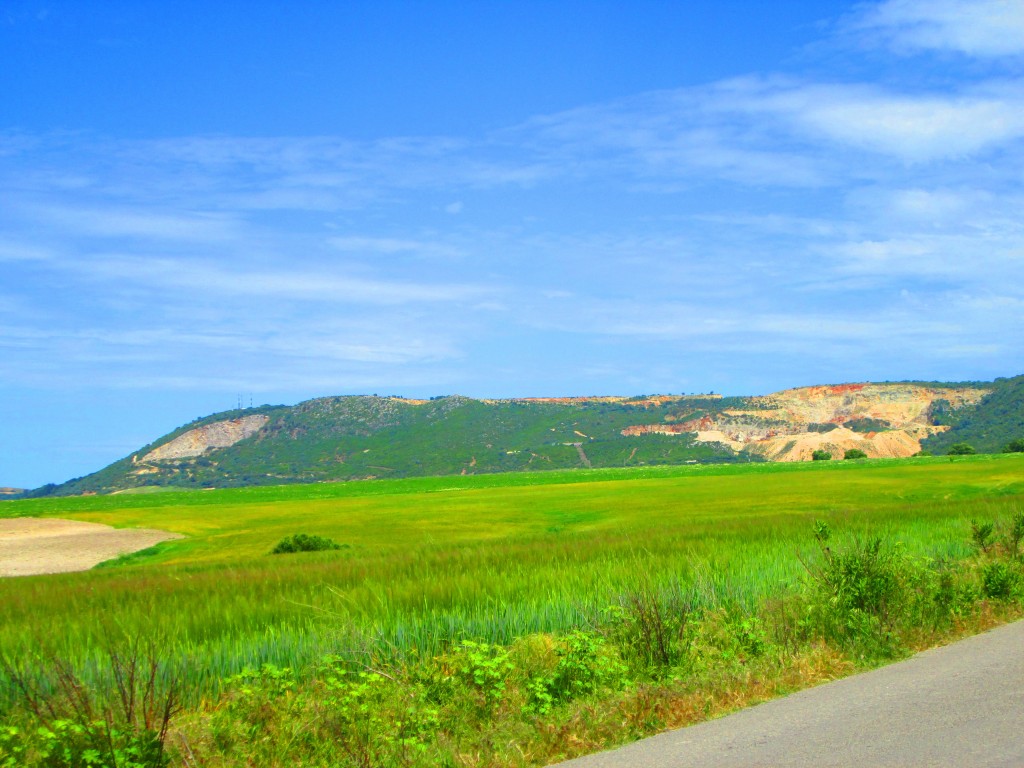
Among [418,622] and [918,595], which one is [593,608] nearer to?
[418,622]

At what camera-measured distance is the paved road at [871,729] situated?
Result: 594 centimetres

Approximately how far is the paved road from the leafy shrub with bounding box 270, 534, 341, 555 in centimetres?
2372

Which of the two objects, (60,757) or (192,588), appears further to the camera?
(192,588)

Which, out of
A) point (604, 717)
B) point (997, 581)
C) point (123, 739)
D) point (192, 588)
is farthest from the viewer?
point (192, 588)

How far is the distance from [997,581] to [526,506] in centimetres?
4232

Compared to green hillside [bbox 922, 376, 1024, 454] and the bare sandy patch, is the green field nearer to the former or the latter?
the bare sandy patch

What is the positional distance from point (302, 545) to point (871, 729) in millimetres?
25559

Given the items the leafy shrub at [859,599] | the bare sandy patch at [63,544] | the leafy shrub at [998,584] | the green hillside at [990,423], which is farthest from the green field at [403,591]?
the green hillside at [990,423]

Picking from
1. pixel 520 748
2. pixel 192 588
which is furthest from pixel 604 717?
pixel 192 588

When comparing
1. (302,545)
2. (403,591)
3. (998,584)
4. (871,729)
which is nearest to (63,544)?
(302,545)

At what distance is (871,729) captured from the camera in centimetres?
656

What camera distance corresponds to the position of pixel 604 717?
23.6ft

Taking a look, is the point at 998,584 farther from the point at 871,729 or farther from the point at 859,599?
the point at 871,729

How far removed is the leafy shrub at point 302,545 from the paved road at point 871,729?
23724 mm
